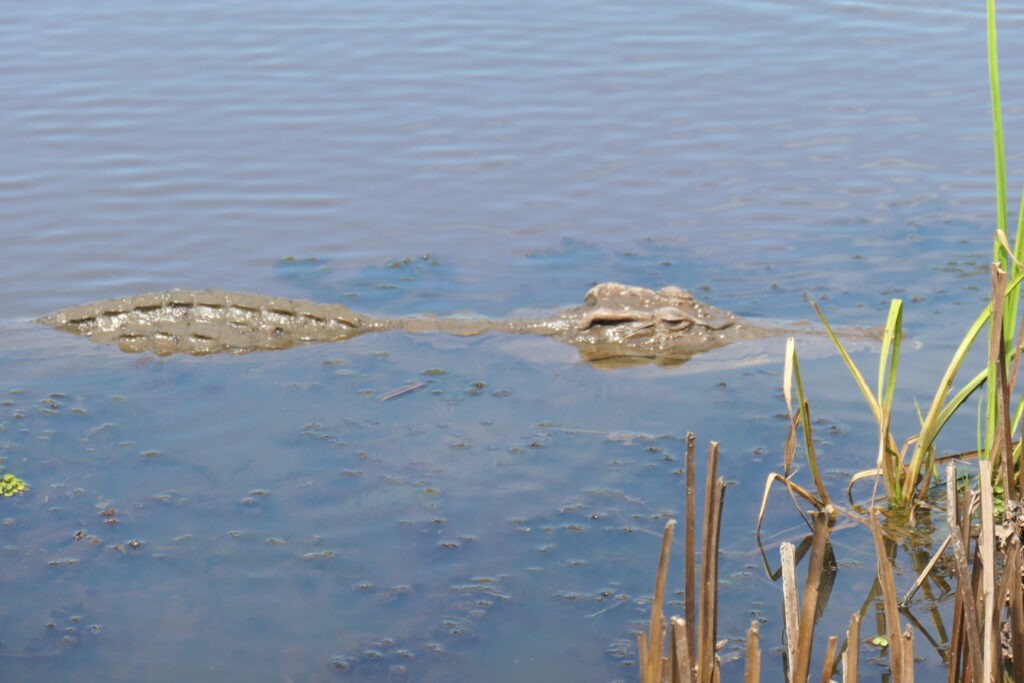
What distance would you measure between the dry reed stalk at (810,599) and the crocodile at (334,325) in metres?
3.96

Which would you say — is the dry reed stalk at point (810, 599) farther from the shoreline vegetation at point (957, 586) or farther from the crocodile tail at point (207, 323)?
the crocodile tail at point (207, 323)

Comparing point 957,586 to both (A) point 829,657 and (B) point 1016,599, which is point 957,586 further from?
(A) point 829,657

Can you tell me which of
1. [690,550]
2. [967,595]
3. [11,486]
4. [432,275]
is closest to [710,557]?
[690,550]

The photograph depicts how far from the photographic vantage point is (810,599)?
2.80m

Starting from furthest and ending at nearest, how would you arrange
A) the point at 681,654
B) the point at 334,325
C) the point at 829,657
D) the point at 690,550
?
the point at 334,325
the point at 690,550
the point at 829,657
the point at 681,654

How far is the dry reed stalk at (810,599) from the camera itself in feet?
8.91

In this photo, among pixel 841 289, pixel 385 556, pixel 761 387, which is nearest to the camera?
pixel 385 556

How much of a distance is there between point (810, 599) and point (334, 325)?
4.79m

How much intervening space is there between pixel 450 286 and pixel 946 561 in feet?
14.6

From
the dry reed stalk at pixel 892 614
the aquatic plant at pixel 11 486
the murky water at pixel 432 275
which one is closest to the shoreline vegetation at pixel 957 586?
the dry reed stalk at pixel 892 614

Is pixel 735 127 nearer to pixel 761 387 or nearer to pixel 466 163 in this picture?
pixel 466 163

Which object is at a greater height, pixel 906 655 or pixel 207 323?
pixel 906 655

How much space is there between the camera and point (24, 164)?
10.4 m

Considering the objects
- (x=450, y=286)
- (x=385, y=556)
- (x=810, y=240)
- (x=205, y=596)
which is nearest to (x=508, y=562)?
(x=385, y=556)
